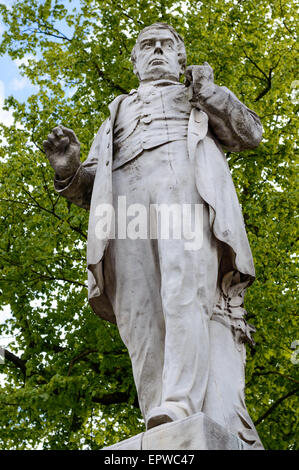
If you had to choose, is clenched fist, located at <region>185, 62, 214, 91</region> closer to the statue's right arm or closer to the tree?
the statue's right arm

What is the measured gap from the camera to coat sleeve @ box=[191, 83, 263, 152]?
4.96 metres

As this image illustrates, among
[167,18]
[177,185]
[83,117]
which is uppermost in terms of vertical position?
[167,18]

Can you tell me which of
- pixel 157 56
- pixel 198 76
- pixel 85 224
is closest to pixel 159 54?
pixel 157 56

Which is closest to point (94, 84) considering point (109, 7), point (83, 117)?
point (83, 117)

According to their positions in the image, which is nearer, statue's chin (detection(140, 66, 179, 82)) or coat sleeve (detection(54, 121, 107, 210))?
coat sleeve (detection(54, 121, 107, 210))

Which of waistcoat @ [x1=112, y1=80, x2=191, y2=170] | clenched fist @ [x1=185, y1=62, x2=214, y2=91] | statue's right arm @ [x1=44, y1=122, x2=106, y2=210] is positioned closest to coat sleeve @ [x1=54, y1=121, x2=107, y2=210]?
statue's right arm @ [x1=44, y1=122, x2=106, y2=210]

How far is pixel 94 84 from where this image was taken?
13.1 metres

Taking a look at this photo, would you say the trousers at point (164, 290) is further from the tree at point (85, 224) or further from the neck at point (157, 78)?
the tree at point (85, 224)

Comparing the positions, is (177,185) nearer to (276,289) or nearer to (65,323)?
(276,289)

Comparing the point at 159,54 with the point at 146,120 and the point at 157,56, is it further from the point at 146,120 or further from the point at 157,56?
the point at 146,120

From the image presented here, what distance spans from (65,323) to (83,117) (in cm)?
337

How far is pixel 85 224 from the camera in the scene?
11.7m

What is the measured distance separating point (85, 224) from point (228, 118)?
6824 mm

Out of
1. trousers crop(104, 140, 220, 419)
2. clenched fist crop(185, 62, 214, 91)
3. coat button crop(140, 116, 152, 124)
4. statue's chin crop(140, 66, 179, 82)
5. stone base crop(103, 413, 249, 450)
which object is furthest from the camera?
statue's chin crop(140, 66, 179, 82)
